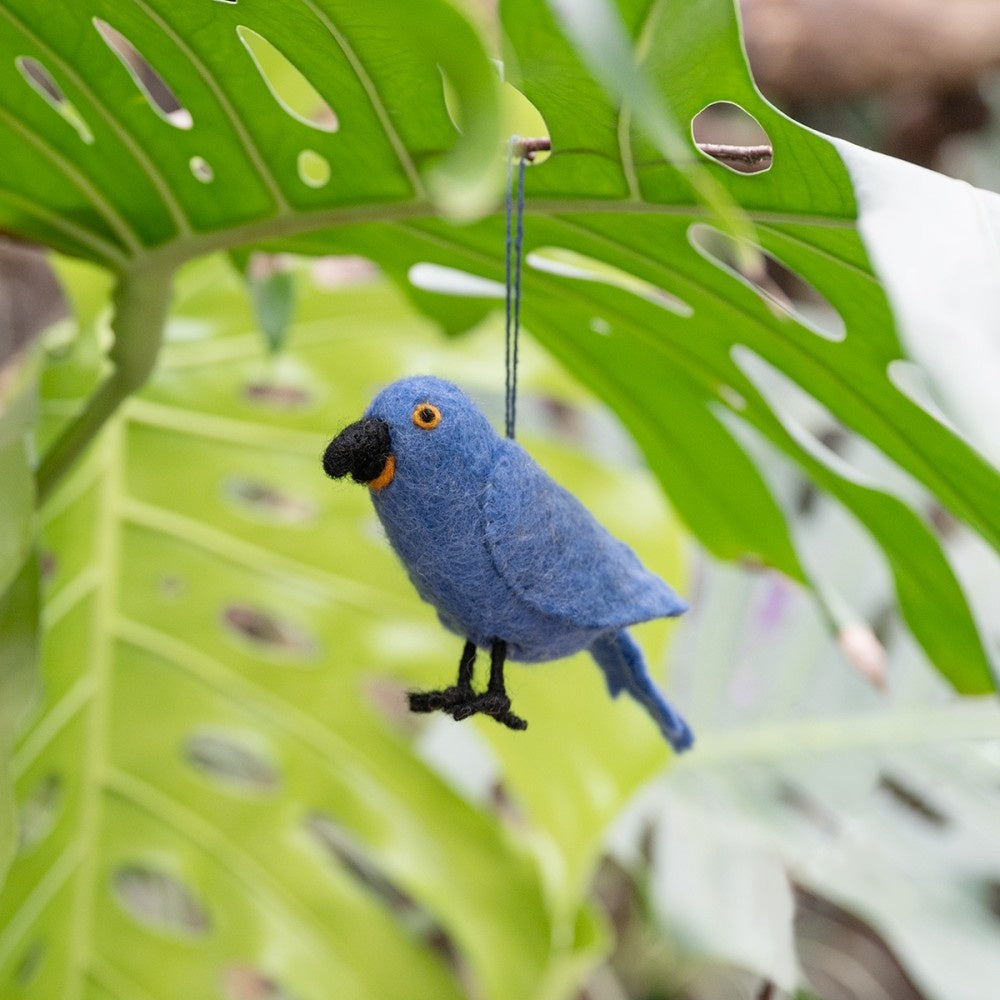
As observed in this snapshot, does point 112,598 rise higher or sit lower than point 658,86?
lower

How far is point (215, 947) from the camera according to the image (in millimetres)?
867

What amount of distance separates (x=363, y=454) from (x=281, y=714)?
0.59 meters

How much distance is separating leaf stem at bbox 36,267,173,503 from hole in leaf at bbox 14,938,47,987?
391mm

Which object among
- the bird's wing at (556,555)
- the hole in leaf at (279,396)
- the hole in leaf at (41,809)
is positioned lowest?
the hole in leaf at (41,809)

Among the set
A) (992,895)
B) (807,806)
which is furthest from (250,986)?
(992,895)

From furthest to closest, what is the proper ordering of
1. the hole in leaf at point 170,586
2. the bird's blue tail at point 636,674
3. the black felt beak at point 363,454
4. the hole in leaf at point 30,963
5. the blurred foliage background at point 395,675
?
the hole in leaf at point 170,586
the hole in leaf at point 30,963
the blurred foliage background at point 395,675
the bird's blue tail at point 636,674
the black felt beak at point 363,454

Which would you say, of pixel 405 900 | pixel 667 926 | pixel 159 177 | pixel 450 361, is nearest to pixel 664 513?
pixel 450 361

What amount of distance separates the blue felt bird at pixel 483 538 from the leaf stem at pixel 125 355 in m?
0.27

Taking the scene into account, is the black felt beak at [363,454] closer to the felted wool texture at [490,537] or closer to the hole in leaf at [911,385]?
the felted wool texture at [490,537]

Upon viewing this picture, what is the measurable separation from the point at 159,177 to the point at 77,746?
20.1 inches

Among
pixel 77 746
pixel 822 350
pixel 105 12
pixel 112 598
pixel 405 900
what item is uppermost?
pixel 105 12

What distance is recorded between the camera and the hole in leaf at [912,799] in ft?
3.00

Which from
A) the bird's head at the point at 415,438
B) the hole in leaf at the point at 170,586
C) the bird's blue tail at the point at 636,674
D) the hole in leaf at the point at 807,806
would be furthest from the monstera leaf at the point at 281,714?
the bird's head at the point at 415,438

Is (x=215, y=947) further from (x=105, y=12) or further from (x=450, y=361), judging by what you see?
(x=105, y=12)
